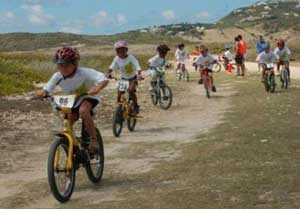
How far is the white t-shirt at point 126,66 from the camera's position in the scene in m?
15.9

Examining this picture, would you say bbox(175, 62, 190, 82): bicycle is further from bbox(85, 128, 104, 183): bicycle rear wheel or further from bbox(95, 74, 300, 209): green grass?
bbox(85, 128, 104, 183): bicycle rear wheel

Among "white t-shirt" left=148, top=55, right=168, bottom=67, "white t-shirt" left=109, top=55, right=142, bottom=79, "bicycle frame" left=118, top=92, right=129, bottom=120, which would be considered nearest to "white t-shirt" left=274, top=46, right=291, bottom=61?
"white t-shirt" left=148, top=55, right=168, bottom=67

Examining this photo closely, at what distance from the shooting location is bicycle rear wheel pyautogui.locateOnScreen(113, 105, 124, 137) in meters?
15.2

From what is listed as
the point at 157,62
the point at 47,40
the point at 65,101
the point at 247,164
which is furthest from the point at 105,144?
the point at 47,40

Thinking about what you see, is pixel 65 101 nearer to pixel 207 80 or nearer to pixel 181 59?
pixel 207 80

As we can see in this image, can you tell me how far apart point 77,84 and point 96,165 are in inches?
49.7

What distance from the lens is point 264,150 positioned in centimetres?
1212

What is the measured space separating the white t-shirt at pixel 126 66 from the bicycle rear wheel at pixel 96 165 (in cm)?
586

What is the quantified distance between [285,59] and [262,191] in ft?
59.2

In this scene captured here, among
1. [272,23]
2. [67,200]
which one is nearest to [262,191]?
[67,200]

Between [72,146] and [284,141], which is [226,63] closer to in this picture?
[284,141]

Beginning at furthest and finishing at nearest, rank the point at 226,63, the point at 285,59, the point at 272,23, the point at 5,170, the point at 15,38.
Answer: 1. the point at 272,23
2. the point at 15,38
3. the point at 226,63
4. the point at 285,59
5. the point at 5,170

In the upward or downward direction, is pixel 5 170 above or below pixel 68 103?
below

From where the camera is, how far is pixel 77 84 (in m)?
9.57
